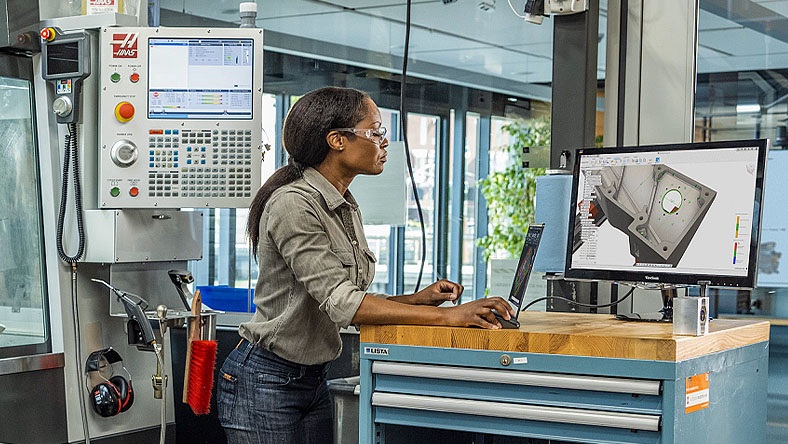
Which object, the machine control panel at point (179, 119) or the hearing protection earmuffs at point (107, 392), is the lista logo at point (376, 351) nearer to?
the machine control panel at point (179, 119)

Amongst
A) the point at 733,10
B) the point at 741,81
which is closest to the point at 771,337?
the point at 741,81

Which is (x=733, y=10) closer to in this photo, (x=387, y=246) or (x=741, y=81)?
(x=741, y=81)

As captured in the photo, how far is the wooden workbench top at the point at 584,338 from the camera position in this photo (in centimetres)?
184

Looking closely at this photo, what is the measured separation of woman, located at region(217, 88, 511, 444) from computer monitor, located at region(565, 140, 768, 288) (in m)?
0.38

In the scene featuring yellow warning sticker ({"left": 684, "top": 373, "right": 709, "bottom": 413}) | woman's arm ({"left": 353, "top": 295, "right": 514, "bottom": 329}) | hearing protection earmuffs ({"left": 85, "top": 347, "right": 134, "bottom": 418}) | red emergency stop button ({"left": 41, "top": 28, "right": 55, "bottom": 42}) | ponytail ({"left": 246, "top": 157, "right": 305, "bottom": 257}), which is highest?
red emergency stop button ({"left": 41, "top": 28, "right": 55, "bottom": 42})

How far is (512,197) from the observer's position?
3672 mm

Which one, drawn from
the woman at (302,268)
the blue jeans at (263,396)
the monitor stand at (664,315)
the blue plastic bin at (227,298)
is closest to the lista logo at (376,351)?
the woman at (302,268)

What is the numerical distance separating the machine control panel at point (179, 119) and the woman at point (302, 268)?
0.60 m

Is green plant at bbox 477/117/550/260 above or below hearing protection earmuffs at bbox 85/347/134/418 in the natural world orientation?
above

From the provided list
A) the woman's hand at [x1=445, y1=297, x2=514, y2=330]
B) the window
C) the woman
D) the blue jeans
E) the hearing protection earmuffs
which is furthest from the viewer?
the window

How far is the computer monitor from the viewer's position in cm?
203

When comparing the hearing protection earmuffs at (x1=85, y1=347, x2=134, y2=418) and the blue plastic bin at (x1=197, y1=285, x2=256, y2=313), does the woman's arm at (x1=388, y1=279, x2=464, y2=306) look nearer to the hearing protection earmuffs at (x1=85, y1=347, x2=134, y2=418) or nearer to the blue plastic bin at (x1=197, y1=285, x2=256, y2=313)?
the hearing protection earmuffs at (x1=85, y1=347, x2=134, y2=418)

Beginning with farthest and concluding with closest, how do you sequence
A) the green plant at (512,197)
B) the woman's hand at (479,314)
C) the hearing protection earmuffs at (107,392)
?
the green plant at (512,197)
the hearing protection earmuffs at (107,392)
the woman's hand at (479,314)

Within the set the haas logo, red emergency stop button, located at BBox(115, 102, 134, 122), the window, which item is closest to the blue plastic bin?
the window
